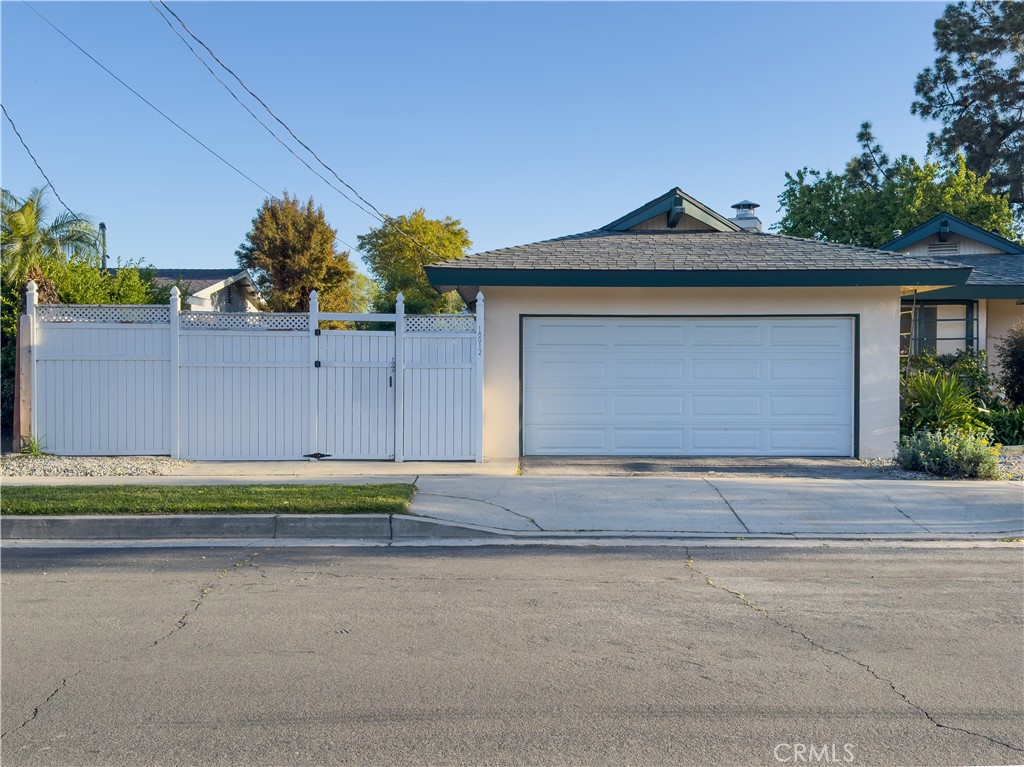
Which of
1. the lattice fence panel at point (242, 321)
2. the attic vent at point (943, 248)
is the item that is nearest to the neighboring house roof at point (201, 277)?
the lattice fence panel at point (242, 321)

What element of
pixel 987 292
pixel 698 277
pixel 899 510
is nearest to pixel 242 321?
pixel 698 277

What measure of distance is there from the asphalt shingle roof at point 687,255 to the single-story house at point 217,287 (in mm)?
16800

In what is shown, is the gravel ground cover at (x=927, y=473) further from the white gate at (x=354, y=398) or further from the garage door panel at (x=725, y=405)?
the white gate at (x=354, y=398)

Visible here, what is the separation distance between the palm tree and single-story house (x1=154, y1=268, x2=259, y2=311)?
1025 cm

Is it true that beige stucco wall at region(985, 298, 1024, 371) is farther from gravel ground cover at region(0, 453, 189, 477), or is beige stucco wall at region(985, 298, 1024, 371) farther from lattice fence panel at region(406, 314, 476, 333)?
gravel ground cover at region(0, 453, 189, 477)

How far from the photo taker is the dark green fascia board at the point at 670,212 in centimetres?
1625

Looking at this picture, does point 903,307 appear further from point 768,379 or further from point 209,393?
point 209,393

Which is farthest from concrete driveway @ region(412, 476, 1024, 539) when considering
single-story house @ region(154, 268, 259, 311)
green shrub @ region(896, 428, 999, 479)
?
single-story house @ region(154, 268, 259, 311)

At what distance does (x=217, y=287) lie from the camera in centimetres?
3033

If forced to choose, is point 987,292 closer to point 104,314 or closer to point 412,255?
point 104,314

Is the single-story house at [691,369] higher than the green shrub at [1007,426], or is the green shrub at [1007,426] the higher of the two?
the single-story house at [691,369]

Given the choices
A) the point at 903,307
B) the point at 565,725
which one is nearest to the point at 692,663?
the point at 565,725

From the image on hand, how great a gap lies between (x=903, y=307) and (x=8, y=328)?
18662 mm

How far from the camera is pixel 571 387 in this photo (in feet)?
45.5
